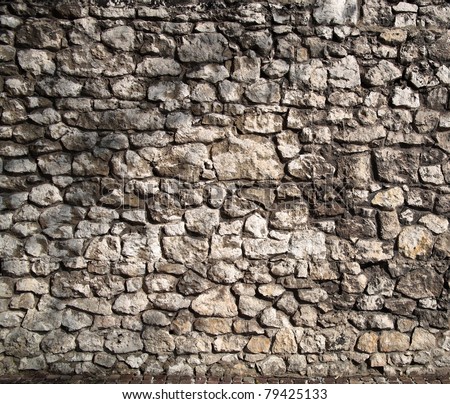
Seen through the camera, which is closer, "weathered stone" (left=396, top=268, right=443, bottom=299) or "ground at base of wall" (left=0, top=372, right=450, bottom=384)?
"ground at base of wall" (left=0, top=372, right=450, bottom=384)

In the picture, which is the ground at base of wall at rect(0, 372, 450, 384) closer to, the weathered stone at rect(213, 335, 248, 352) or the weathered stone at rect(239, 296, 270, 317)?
the weathered stone at rect(213, 335, 248, 352)

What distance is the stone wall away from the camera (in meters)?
3.49

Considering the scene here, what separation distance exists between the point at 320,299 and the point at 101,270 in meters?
1.62

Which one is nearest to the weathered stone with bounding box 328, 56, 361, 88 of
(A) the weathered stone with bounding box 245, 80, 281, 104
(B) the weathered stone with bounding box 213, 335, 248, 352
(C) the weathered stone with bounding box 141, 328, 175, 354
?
(A) the weathered stone with bounding box 245, 80, 281, 104

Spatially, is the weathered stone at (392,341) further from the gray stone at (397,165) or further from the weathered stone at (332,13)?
the weathered stone at (332,13)

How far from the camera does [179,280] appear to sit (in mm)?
3510

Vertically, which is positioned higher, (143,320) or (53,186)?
(53,186)

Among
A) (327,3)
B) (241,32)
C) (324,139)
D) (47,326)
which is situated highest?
(327,3)

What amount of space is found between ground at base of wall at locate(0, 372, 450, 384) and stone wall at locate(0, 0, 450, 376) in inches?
2.4

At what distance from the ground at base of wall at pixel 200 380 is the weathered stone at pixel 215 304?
47cm

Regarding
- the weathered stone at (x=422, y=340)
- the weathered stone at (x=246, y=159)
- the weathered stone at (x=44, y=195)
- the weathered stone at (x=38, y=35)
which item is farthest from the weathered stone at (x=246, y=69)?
the weathered stone at (x=422, y=340)

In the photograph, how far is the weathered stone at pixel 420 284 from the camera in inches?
140

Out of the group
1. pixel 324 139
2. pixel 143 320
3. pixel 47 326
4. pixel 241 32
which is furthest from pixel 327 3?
pixel 47 326

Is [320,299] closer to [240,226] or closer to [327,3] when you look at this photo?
[240,226]
